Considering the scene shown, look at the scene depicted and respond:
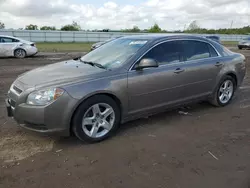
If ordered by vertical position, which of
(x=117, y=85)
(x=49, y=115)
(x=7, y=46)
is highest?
(x=7, y=46)

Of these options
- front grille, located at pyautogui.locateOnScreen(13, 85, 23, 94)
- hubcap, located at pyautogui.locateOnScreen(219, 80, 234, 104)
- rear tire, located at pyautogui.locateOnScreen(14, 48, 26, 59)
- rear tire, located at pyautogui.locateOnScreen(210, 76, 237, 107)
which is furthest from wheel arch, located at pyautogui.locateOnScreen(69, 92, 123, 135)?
rear tire, located at pyautogui.locateOnScreen(14, 48, 26, 59)

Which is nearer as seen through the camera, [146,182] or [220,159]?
[146,182]

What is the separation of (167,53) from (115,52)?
92 cm

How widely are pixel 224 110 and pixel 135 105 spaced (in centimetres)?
231

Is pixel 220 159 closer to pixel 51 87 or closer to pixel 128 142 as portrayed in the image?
pixel 128 142

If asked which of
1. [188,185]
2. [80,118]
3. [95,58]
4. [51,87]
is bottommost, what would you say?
[188,185]

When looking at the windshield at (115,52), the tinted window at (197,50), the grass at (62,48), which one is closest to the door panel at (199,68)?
the tinted window at (197,50)

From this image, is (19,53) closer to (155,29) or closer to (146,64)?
(146,64)

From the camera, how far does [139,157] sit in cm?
331

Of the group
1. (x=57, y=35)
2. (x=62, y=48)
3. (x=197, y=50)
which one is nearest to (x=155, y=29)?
(x=57, y=35)

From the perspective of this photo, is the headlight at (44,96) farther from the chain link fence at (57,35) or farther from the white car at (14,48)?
the chain link fence at (57,35)

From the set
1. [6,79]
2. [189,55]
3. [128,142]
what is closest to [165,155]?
[128,142]

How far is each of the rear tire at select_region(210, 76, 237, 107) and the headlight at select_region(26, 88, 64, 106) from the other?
3364 mm

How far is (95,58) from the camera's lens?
14.9 ft
